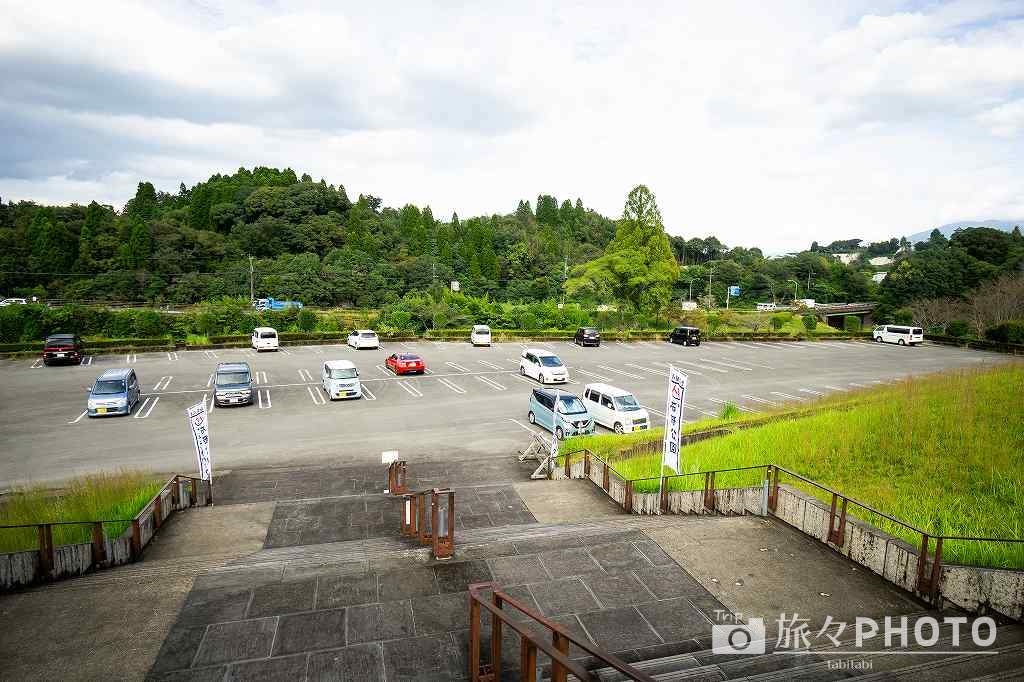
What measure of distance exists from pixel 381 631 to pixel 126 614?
297 cm

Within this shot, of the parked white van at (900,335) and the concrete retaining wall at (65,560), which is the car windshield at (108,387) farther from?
the parked white van at (900,335)

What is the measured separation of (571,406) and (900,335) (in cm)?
3992

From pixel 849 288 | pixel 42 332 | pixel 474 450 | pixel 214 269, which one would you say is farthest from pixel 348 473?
pixel 849 288

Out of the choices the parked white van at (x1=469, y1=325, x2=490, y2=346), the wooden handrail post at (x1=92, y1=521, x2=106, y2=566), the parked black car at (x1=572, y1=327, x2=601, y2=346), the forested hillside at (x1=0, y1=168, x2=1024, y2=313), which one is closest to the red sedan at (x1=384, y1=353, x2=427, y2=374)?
the parked white van at (x1=469, y1=325, x2=490, y2=346)

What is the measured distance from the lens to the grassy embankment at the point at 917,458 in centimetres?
857

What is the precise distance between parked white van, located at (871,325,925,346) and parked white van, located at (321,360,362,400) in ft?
142

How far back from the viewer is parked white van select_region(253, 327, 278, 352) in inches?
1433

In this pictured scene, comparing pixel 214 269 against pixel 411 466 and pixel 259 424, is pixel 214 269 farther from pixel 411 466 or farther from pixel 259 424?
pixel 411 466

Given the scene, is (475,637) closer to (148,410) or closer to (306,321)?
(148,410)

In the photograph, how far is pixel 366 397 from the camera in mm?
24688

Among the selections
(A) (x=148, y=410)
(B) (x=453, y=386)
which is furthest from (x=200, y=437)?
(B) (x=453, y=386)

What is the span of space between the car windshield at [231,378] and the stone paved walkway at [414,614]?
17624mm

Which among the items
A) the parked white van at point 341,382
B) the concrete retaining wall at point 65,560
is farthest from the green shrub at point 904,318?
the concrete retaining wall at point 65,560

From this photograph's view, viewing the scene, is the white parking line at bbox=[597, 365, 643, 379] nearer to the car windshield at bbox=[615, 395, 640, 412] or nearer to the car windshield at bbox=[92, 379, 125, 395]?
the car windshield at bbox=[615, 395, 640, 412]
